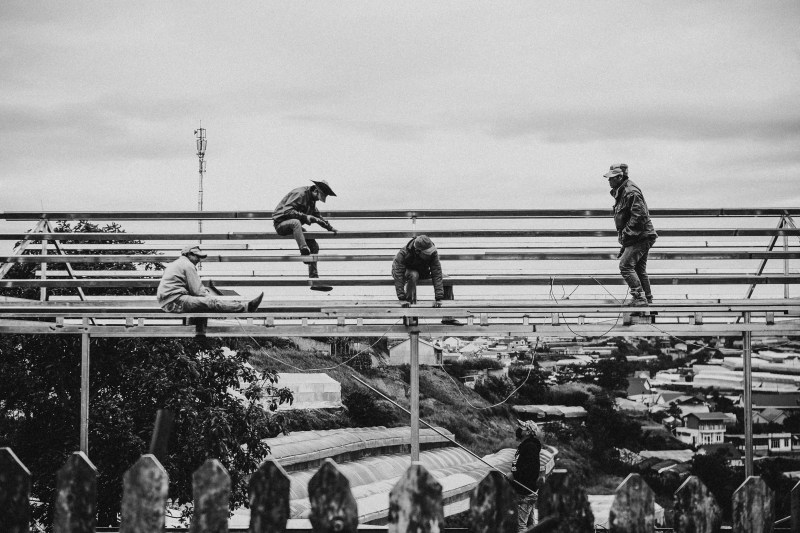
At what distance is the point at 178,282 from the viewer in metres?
8.91

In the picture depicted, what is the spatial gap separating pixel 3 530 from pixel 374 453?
1675 cm

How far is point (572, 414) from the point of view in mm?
20094

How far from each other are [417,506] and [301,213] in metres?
8.04

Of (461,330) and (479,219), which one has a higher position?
(479,219)

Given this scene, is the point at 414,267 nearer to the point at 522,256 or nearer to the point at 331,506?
the point at 522,256

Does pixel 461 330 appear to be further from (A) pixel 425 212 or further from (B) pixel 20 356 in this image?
(B) pixel 20 356

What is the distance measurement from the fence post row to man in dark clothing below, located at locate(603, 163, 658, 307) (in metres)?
6.48

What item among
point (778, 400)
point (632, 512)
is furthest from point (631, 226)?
point (778, 400)

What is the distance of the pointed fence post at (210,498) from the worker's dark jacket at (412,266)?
6.80 meters

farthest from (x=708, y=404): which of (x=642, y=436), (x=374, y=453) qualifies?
(x=374, y=453)

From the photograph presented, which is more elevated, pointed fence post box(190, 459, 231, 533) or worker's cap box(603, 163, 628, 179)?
worker's cap box(603, 163, 628, 179)

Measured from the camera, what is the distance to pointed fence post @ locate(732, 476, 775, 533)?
3.39 m

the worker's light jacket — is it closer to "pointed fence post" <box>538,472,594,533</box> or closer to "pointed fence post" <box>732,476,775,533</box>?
"pointed fence post" <box>538,472,594,533</box>

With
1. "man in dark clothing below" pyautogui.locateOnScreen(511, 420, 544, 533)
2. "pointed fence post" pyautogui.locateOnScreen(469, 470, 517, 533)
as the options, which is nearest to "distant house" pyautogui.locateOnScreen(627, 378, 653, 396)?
"man in dark clothing below" pyautogui.locateOnScreen(511, 420, 544, 533)
